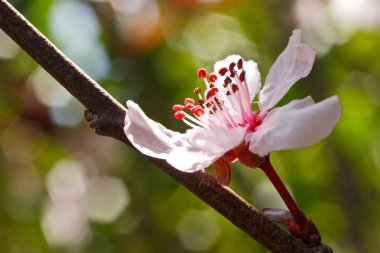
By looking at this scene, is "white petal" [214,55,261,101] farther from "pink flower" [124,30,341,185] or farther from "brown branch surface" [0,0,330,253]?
"brown branch surface" [0,0,330,253]

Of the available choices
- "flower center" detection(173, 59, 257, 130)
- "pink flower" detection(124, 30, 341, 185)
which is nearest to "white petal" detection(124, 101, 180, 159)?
"pink flower" detection(124, 30, 341, 185)

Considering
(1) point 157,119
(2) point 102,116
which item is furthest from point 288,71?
(1) point 157,119

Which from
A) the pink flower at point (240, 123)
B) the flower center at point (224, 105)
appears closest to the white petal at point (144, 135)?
the pink flower at point (240, 123)

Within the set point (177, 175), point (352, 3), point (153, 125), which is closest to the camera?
point (177, 175)

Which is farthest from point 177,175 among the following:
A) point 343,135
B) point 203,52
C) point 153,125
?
point 203,52

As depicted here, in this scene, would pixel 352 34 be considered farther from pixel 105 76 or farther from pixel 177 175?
pixel 177 175

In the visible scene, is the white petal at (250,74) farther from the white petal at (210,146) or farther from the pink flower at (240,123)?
the white petal at (210,146)
